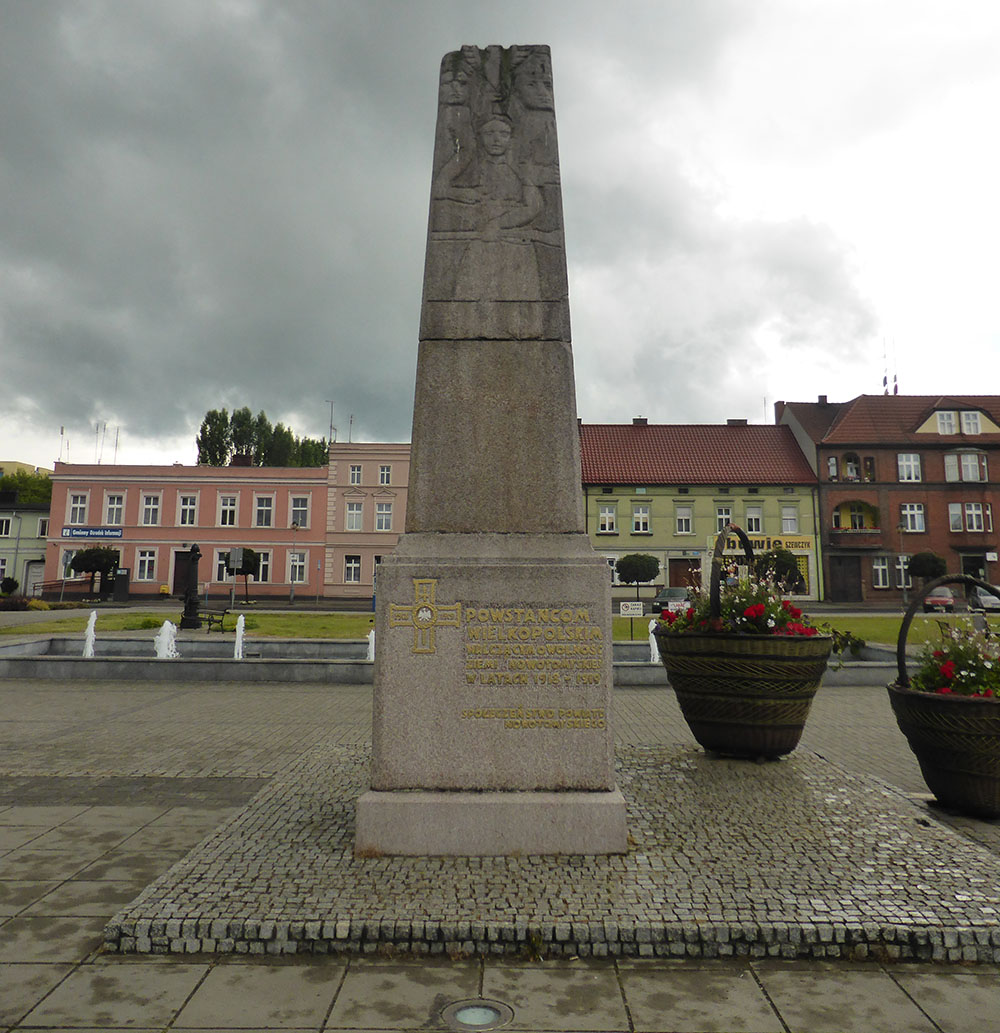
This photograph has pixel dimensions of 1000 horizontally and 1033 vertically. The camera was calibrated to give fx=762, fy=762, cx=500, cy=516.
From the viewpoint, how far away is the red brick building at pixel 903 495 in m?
45.4

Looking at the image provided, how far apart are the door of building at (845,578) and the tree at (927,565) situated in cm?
438

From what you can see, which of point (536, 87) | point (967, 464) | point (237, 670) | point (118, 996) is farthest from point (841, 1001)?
point (967, 464)

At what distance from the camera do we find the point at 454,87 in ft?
17.1

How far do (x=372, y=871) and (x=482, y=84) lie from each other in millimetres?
4972

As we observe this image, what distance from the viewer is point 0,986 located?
2.96 m

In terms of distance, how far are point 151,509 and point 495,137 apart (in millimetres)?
49553

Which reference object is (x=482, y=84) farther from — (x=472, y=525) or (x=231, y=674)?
(x=231, y=674)

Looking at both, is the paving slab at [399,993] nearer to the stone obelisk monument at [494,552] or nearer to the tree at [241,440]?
the stone obelisk monument at [494,552]

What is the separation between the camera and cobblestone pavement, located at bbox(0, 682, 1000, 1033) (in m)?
2.76

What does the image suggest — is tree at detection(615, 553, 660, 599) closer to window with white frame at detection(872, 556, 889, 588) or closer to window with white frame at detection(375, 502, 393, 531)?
window with white frame at detection(872, 556, 889, 588)

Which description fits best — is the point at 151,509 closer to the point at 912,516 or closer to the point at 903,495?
the point at 903,495

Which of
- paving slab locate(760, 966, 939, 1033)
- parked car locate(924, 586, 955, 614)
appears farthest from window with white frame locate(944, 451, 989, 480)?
paving slab locate(760, 966, 939, 1033)

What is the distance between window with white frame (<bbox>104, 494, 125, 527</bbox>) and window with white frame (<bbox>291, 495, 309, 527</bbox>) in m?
11.0

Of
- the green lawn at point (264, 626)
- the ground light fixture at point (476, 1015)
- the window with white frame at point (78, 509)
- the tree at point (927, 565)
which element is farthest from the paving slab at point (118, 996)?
the window with white frame at point (78, 509)
